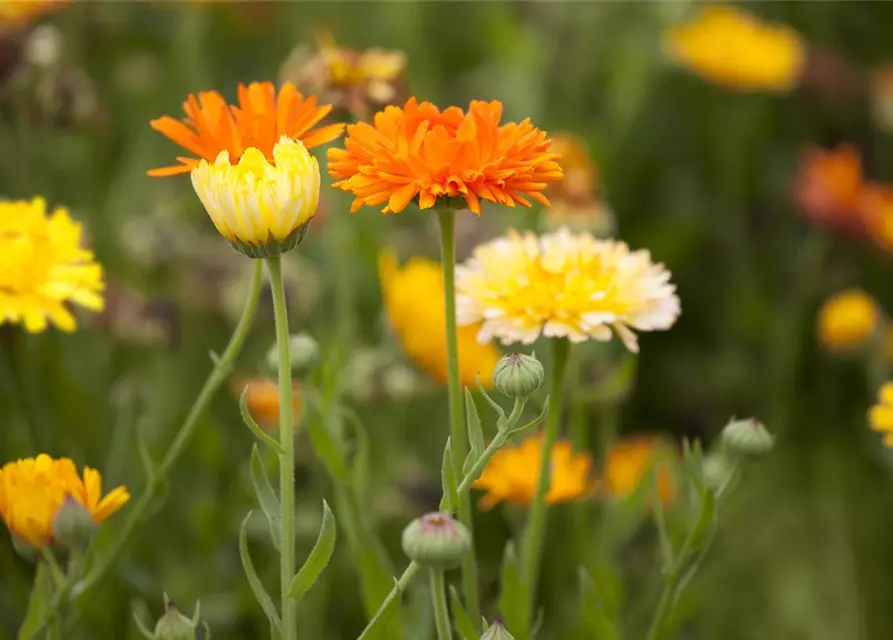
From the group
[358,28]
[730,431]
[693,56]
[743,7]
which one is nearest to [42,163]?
[358,28]

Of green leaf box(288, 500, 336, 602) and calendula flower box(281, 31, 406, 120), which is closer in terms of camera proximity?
green leaf box(288, 500, 336, 602)

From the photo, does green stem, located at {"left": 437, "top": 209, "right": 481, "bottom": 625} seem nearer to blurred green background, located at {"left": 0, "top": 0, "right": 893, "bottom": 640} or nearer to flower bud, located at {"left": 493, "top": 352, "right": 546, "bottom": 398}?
flower bud, located at {"left": 493, "top": 352, "right": 546, "bottom": 398}

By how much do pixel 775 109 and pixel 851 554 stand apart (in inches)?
50.3

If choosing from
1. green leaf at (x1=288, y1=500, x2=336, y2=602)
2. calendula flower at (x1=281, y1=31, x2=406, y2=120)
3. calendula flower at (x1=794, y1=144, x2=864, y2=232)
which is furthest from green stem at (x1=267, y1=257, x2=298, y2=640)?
calendula flower at (x1=794, y1=144, x2=864, y2=232)

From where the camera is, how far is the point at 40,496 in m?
0.85

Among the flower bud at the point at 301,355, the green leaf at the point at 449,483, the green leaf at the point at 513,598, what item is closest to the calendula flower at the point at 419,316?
the flower bud at the point at 301,355

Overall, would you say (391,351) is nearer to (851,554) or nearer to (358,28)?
(851,554)

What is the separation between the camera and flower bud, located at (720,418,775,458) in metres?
0.94

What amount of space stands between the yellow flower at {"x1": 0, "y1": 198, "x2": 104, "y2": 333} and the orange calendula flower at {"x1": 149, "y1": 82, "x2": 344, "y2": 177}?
277 mm

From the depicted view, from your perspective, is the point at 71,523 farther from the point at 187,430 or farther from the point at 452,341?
the point at 452,341

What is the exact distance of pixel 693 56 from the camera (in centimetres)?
220

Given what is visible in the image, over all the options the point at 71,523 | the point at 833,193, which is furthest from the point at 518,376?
the point at 833,193

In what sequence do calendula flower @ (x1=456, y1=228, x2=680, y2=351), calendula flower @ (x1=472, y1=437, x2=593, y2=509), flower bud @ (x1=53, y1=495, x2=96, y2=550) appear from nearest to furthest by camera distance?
flower bud @ (x1=53, y1=495, x2=96, y2=550), calendula flower @ (x1=456, y1=228, x2=680, y2=351), calendula flower @ (x1=472, y1=437, x2=593, y2=509)

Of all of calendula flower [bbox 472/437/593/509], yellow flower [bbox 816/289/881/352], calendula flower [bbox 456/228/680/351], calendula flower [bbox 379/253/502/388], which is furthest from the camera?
yellow flower [bbox 816/289/881/352]
